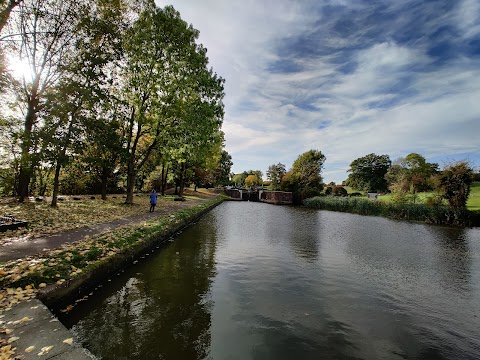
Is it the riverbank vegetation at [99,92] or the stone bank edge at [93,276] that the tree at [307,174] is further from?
the stone bank edge at [93,276]

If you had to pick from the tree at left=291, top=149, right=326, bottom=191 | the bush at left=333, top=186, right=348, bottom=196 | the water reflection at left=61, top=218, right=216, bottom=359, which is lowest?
the water reflection at left=61, top=218, right=216, bottom=359

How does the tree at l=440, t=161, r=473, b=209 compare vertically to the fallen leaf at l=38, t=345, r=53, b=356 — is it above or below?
above

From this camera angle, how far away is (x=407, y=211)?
2584cm

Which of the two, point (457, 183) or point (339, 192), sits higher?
point (457, 183)

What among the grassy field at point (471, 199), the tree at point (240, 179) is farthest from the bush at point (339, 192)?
the tree at point (240, 179)

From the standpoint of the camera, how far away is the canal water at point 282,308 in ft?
14.3

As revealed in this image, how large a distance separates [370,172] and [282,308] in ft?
244

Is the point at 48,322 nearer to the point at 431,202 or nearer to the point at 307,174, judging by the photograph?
the point at 431,202

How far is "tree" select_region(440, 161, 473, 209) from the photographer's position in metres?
23.4

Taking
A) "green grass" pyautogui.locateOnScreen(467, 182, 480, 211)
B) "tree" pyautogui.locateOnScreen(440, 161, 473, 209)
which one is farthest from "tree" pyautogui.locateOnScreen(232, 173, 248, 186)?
"tree" pyautogui.locateOnScreen(440, 161, 473, 209)

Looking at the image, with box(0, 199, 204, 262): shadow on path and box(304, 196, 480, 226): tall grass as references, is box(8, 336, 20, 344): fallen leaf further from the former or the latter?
box(304, 196, 480, 226): tall grass

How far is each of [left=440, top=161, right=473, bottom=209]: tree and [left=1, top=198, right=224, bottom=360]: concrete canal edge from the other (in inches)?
1143

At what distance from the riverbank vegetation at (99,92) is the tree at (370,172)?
57750 millimetres

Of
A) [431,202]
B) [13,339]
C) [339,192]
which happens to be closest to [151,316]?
[13,339]
